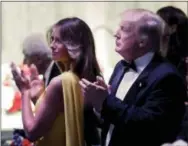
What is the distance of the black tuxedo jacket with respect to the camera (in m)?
0.93

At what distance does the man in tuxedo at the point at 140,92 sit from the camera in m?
0.94

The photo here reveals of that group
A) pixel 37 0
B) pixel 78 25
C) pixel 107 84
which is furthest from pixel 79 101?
pixel 37 0

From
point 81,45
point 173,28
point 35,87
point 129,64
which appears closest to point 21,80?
point 35,87

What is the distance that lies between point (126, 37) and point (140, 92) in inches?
5.4

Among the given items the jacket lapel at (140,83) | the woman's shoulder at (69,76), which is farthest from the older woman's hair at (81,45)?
the jacket lapel at (140,83)

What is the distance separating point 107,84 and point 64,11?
0.30m

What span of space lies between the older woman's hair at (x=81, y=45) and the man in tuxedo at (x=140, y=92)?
0.06 m

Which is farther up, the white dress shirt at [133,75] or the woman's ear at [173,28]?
the woman's ear at [173,28]

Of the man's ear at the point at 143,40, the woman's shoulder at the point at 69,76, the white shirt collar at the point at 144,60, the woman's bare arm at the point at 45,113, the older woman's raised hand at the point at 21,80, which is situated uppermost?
the man's ear at the point at 143,40

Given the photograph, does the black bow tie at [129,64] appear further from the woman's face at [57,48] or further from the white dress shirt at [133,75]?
the woman's face at [57,48]

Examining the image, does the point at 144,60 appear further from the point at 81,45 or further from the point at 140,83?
the point at 81,45

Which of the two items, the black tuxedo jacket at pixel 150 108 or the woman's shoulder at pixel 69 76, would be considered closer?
the black tuxedo jacket at pixel 150 108

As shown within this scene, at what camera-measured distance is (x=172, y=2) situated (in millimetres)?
1227

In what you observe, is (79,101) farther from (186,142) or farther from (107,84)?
(186,142)
